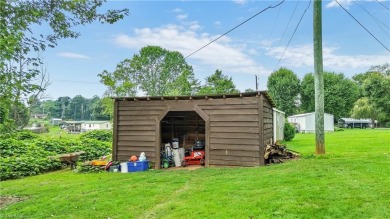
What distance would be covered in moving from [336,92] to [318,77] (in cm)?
3391

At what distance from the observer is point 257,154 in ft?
29.0

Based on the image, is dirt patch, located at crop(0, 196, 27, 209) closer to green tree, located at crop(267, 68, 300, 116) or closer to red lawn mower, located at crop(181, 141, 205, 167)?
red lawn mower, located at crop(181, 141, 205, 167)

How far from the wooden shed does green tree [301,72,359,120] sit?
110 feet

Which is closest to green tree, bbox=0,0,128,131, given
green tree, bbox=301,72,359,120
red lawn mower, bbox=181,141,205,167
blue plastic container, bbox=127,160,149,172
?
blue plastic container, bbox=127,160,149,172

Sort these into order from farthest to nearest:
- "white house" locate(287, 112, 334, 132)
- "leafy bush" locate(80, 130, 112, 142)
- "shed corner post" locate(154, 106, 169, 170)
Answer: "white house" locate(287, 112, 334, 132) → "leafy bush" locate(80, 130, 112, 142) → "shed corner post" locate(154, 106, 169, 170)

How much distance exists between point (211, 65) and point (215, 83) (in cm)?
269

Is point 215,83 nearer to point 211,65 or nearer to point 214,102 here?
point 211,65

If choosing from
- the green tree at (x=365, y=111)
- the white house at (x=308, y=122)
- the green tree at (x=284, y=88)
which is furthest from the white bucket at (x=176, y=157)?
the green tree at (x=284, y=88)

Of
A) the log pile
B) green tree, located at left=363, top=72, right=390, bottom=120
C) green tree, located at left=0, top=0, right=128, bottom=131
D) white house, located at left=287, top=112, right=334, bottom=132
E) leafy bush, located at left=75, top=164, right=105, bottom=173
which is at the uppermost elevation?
green tree, located at left=363, top=72, right=390, bottom=120

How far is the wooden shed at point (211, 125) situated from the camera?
897 cm

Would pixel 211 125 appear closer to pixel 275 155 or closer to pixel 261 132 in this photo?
pixel 261 132

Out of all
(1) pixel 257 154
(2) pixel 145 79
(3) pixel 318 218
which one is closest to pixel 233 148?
(1) pixel 257 154

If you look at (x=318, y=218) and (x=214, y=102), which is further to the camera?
(x=214, y=102)

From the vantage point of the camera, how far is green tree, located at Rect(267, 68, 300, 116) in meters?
41.1
